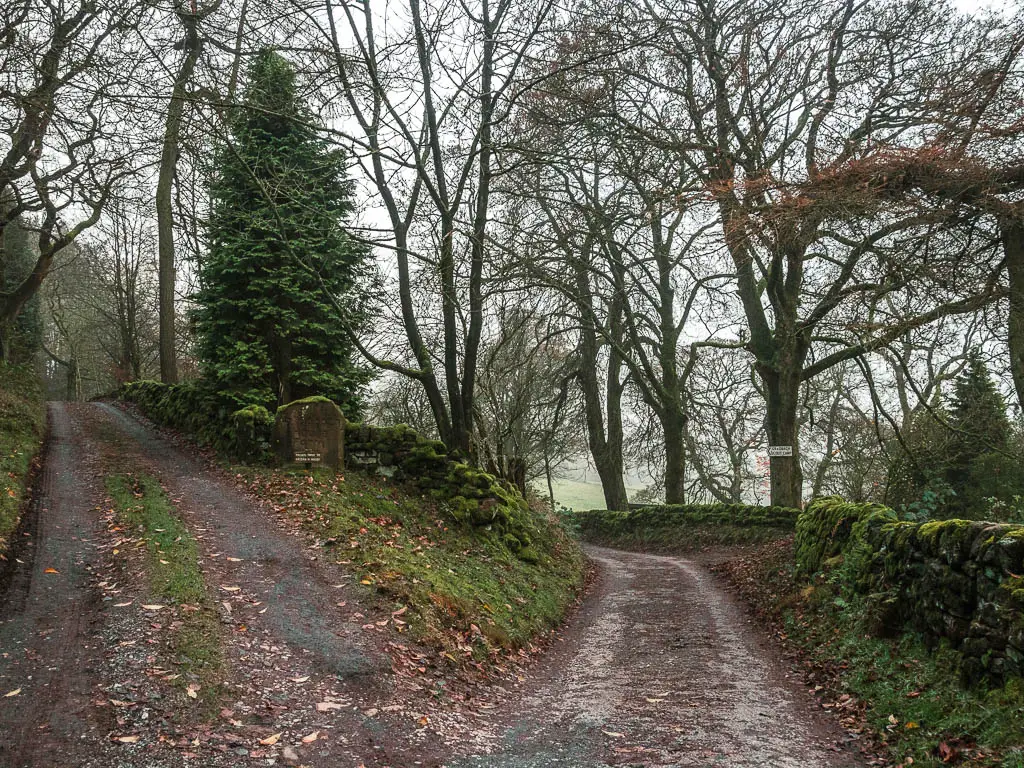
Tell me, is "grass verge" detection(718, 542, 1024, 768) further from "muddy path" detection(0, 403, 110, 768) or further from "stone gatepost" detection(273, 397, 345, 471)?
"stone gatepost" detection(273, 397, 345, 471)

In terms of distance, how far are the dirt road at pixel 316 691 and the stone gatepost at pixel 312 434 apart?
265 centimetres

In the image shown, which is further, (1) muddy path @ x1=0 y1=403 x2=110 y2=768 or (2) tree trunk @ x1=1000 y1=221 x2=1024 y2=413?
(2) tree trunk @ x1=1000 y1=221 x2=1024 y2=413

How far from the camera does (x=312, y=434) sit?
11695 mm

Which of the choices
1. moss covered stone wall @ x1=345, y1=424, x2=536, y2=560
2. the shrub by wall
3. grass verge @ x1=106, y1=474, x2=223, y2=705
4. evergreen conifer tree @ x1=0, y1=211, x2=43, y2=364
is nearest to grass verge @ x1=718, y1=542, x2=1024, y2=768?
moss covered stone wall @ x1=345, y1=424, x2=536, y2=560

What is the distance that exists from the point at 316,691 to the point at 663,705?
9.22 ft

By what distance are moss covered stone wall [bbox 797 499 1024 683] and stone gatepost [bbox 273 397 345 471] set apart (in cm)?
768

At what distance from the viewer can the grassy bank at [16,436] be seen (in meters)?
8.39

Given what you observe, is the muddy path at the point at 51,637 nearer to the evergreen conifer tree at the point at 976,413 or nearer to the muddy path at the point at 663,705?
the muddy path at the point at 663,705

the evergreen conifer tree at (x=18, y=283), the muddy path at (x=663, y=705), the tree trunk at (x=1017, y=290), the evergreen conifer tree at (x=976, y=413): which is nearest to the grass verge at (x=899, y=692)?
the muddy path at (x=663, y=705)

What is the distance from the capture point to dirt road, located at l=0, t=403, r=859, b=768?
439cm

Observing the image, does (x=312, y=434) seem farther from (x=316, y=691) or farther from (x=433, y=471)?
(x=316, y=691)

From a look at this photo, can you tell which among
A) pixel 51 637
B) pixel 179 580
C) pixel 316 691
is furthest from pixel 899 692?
pixel 51 637

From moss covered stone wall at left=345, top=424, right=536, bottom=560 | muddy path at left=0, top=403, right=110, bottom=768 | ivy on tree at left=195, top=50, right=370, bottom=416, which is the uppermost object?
ivy on tree at left=195, top=50, right=370, bottom=416

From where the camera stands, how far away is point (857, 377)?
2750cm
